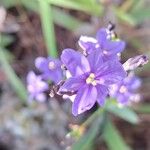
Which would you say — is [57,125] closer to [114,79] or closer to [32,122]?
[32,122]

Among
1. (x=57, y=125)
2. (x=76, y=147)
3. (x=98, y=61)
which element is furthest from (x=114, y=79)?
(x=57, y=125)

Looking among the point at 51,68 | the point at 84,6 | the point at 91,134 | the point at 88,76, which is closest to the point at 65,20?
the point at 84,6

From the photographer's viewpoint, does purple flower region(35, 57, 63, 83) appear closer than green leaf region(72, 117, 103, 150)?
Yes

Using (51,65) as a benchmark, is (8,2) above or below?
above

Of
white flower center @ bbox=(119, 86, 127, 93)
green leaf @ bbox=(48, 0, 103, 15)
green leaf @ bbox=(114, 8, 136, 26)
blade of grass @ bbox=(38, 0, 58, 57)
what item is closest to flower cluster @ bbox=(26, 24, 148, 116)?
white flower center @ bbox=(119, 86, 127, 93)

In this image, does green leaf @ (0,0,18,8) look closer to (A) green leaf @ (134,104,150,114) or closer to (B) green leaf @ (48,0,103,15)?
(B) green leaf @ (48,0,103,15)

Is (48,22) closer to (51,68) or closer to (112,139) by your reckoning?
(51,68)

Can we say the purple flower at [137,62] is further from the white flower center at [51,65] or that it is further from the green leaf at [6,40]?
the green leaf at [6,40]
